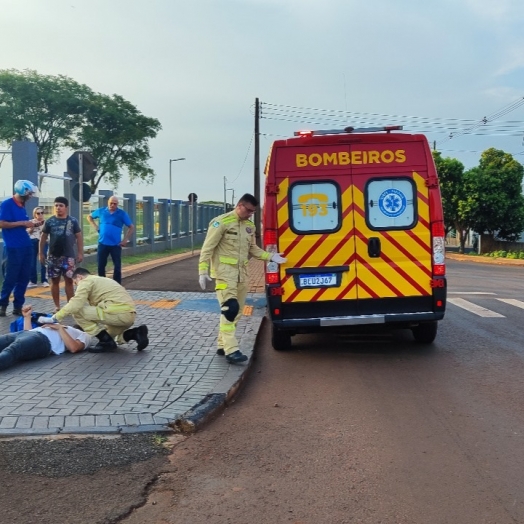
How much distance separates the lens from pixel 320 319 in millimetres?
8109

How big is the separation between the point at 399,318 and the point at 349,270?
793mm

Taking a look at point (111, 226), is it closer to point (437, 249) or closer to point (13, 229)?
point (13, 229)

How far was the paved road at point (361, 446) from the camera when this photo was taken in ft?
12.9

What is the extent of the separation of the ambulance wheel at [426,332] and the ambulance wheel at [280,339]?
5.33 ft

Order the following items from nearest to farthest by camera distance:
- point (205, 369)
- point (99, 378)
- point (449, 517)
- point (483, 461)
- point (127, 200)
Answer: point (449, 517) < point (483, 461) < point (99, 378) < point (205, 369) < point (127, 200)

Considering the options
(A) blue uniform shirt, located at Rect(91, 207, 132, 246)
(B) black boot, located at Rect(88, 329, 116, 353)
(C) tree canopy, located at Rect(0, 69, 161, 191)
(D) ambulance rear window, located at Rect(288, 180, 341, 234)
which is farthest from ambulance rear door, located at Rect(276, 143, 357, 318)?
(C) tree canopy, located at Rect(0, 69, 161, 191)

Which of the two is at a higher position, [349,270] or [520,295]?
[349,270]

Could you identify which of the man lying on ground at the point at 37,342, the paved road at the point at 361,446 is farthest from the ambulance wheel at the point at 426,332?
the man lying on ground at the point at 37,342

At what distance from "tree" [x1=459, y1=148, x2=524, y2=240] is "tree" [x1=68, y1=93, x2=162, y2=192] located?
20.0 m

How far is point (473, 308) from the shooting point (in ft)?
41.9

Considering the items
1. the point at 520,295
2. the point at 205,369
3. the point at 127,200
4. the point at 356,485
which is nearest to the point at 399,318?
the point at 205,369

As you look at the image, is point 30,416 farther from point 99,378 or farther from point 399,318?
point 399,318

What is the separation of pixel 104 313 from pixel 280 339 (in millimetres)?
2172

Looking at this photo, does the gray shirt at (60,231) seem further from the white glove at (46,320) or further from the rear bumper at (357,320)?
the rear bumper at (357,320)
